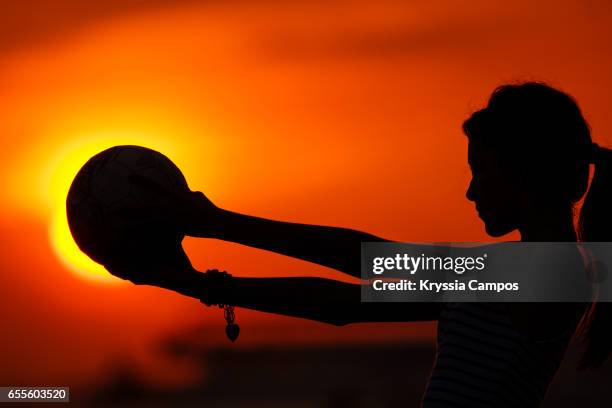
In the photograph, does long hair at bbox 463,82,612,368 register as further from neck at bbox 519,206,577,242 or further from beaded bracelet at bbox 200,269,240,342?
beaded bracelet at bbox 200,269,240,342

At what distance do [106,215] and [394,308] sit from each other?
1730 mm

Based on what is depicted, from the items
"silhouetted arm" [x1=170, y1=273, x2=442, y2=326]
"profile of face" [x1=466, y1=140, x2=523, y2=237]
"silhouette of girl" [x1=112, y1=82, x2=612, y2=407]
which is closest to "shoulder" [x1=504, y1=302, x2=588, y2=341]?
"silhouette of girl" [x1=112, y1=82, x2=612, y2=407]

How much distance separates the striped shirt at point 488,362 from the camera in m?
7.23

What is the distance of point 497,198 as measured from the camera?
293 inches

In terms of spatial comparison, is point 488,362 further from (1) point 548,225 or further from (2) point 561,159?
(2) point 561,159

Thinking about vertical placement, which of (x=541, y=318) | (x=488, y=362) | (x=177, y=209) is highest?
(x=177, y=209)

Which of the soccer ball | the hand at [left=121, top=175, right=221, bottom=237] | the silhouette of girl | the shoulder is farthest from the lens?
the soccer ball

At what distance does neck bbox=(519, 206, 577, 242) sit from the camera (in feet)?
24.1

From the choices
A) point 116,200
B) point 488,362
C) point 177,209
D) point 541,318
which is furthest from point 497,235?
point 116,200

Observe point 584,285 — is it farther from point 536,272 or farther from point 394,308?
point 394,308

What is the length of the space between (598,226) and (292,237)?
4.87 feet

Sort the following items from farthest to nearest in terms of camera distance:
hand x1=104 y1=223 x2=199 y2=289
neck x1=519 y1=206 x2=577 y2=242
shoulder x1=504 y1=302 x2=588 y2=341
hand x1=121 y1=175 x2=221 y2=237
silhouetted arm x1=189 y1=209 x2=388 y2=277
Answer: hand x1=104 y1=223 x2=199 y2=289
hand x1=121 y1=175 x2=221 y2=237
silhouetted arm x1=189 y1=209 x2=388 y2=277
neck x1=519 y1=206 x2=577 y2=242
shoulder x1=504 y1=302 x2=588 y2=341

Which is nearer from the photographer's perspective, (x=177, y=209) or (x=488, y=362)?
(x=488, y=362)

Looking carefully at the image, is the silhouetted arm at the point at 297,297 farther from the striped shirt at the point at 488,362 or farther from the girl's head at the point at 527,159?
the girl's head at the point at 527,159
